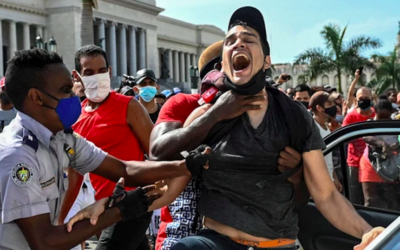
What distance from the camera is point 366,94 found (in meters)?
9.02

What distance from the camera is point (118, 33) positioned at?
218 ft

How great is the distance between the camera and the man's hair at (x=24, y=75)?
119 inches

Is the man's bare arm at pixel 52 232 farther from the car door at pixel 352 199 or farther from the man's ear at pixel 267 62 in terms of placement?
the car door at pixel 352 199

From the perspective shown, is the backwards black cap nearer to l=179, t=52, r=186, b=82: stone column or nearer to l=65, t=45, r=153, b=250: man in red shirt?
l=65, t=45, r=153, b=250: man in red shirt

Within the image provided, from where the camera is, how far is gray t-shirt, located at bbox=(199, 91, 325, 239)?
2.95m

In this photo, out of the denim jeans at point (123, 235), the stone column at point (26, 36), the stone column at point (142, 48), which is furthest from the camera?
the stone column at point (142, 48)

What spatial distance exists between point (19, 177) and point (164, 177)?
83 cm

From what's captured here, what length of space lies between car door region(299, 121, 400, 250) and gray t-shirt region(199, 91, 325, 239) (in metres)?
1.17

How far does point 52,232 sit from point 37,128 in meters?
0.55

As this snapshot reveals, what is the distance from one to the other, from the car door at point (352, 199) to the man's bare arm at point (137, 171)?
1.52 meters

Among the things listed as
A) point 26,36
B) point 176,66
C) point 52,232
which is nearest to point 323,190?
point 52,232

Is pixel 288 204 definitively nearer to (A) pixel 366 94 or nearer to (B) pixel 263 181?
(B) pixel 263 181

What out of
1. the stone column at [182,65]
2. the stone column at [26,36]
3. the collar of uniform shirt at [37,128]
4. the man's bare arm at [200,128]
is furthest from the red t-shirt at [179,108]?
the stone column at [182,65]

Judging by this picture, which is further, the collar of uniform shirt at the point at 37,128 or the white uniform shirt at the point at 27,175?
the collar of uniform shirt at the point at 37,128
